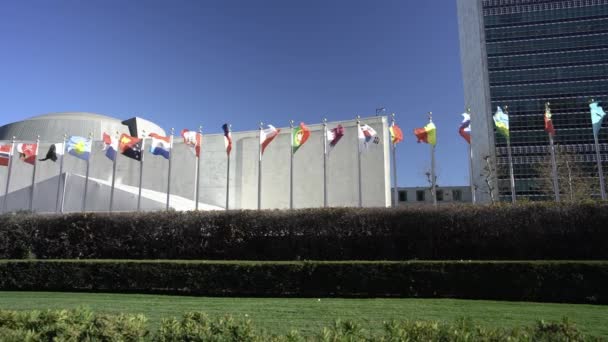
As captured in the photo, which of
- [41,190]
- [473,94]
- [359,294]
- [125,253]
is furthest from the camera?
[473,94]

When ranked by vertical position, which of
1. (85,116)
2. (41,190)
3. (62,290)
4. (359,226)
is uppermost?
(85,116)

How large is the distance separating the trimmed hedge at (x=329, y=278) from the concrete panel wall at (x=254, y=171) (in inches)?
699

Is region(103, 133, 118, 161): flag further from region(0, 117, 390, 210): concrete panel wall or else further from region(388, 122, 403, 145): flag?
region(388, 122, 403, 145): flag

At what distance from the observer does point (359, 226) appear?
635 inches

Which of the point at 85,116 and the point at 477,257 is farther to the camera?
the point at 85,116

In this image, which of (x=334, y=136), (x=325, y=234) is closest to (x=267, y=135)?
(x=334, y=136)

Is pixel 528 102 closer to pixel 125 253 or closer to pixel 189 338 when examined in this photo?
pixel 125 253

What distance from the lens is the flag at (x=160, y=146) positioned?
2814 centimetres

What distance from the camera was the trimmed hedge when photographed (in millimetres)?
11234

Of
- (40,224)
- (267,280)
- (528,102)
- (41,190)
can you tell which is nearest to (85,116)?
(41,190)

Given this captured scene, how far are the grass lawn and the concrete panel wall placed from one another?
69.8ft

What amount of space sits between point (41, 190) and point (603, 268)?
36.8m

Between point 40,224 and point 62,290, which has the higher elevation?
point 40,224

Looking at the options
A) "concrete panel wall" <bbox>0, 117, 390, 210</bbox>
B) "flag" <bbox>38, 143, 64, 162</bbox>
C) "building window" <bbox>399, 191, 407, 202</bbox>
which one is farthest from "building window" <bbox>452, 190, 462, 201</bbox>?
"flag" <bbox>38, 143, 64, 162</bbox>
